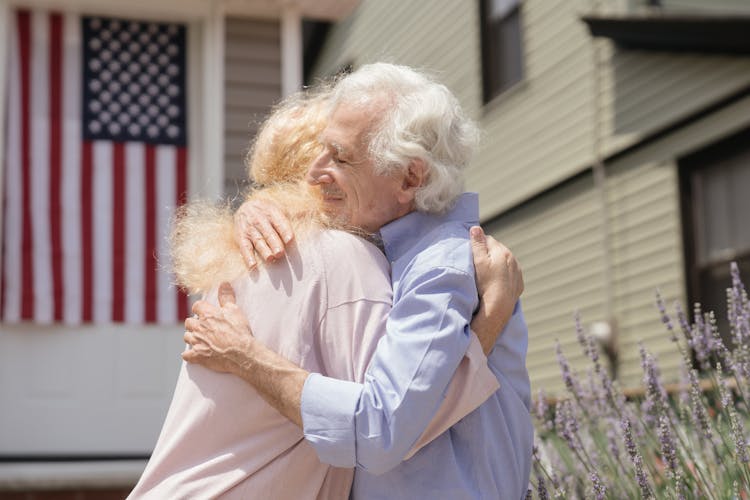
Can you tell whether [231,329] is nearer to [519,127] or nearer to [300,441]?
[300,441]

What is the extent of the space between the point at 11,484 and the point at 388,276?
4.07 m

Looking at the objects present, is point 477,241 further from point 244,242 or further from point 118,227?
point 118,227

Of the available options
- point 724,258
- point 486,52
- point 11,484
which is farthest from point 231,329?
point 486,52

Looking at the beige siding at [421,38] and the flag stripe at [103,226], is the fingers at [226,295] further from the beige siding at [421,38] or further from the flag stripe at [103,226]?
the beige siding at [421,38]

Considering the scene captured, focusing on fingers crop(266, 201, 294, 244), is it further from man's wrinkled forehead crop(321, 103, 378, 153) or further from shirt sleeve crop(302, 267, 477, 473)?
shirt sleeve crop(302, 267, 477, 473)

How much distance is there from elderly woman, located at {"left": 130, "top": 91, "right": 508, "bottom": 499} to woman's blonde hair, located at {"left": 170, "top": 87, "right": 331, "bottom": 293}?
0.08m

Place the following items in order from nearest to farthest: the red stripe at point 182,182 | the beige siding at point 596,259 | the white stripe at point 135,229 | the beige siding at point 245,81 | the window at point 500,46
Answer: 1. the white stripe at point 135,229
2. the red stripe at point 182,182
3. the beige siding at point 245,81
4. the beige siding at point 596,259
5. the window at point 500,46

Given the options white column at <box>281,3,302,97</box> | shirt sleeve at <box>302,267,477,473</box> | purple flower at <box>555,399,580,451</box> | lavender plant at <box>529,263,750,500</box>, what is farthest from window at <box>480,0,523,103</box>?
shirt sleeve at <box>302,267,477,473</box>

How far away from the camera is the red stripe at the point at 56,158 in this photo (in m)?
5.97

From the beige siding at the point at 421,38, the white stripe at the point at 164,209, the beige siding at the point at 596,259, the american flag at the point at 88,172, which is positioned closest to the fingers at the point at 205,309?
the american flag at the point at 88,172

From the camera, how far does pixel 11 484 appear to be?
5.40 meters

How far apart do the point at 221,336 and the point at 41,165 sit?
14.6 feet

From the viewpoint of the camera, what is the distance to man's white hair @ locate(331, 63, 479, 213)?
1.97m

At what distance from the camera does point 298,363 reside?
1.88m
